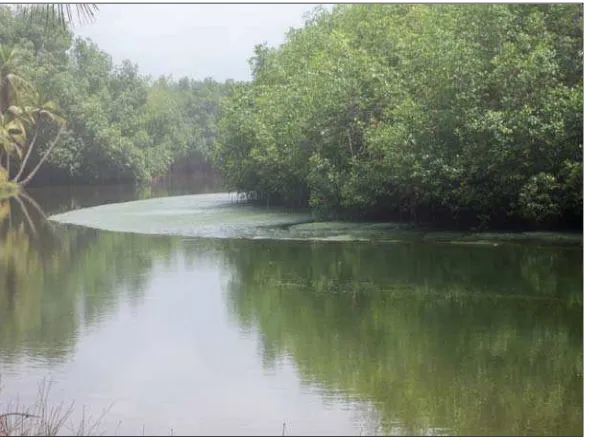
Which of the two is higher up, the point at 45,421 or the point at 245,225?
the point at 245,225

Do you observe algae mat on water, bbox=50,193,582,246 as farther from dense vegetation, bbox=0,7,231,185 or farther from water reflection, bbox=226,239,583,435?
dense vegetation, bbox=0,7,231,185

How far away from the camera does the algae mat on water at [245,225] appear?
21062 mm

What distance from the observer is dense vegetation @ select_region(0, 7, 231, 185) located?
4891cm

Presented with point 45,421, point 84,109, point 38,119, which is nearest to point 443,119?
point 45,421

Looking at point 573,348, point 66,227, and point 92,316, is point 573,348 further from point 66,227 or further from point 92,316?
point 66,227

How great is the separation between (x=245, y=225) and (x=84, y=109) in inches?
1035

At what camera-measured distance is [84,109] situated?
49.8m

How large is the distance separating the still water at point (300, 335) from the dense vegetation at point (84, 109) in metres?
28.4

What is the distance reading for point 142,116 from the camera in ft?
182

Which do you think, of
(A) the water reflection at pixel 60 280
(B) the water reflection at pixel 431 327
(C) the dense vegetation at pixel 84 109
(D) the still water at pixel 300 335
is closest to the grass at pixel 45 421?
(D) the still water at pixel 300 335

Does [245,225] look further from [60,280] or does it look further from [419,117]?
[60,280]

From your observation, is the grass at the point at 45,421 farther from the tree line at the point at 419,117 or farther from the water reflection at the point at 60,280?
the tree line at the point at 419,117

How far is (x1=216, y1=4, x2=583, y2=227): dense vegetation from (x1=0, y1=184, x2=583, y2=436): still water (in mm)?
1684

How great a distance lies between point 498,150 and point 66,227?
495 inches
